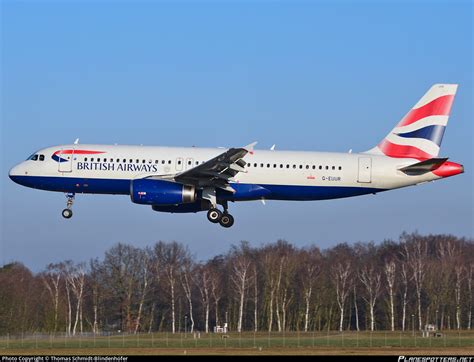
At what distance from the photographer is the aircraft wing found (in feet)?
204

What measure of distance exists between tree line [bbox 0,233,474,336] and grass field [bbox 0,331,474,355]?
2135cm

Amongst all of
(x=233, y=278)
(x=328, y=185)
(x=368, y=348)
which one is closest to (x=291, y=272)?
(x=233, y=278)

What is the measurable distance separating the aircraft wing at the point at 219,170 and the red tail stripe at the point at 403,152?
906 cm

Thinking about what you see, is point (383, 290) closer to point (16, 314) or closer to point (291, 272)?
point (291, 272)

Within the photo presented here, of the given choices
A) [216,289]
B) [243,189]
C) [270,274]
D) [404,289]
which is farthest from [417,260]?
[243,189]

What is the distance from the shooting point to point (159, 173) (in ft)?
213

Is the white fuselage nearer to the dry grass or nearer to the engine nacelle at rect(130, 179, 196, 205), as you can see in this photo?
the engine nacelle at rect(130, 179, 196, 205)

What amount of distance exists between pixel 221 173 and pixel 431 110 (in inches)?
588

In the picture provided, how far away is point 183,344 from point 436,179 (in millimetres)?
18481

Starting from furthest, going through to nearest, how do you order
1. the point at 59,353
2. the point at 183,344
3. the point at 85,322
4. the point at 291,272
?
1. the point at 291,272
2. the point at 85,322
3. the point at 183,344
4. the point at 59,353

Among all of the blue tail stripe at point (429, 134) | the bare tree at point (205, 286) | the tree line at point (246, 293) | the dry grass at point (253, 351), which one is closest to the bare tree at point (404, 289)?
the tree line at point (246, 293)

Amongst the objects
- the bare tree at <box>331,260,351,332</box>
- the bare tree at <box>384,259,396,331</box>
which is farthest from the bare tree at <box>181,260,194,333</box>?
the bare tree at <box>384,259,396,331</box>

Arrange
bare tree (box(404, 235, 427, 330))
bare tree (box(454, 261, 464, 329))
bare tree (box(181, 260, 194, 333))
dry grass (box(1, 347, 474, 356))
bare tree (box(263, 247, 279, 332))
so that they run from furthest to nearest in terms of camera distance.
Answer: bare tree (box(181, 260, 194, 333)) → bare tree (box(404, 235, 427, 330)) → bare tree (box(263, 247, 279, 332)) → bare tree (box(454, 261, 464, 329)) → dry grass (box(1, 347, 474, 356))

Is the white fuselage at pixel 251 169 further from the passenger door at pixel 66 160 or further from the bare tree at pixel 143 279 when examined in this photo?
the bare tree at pixel 143 279
